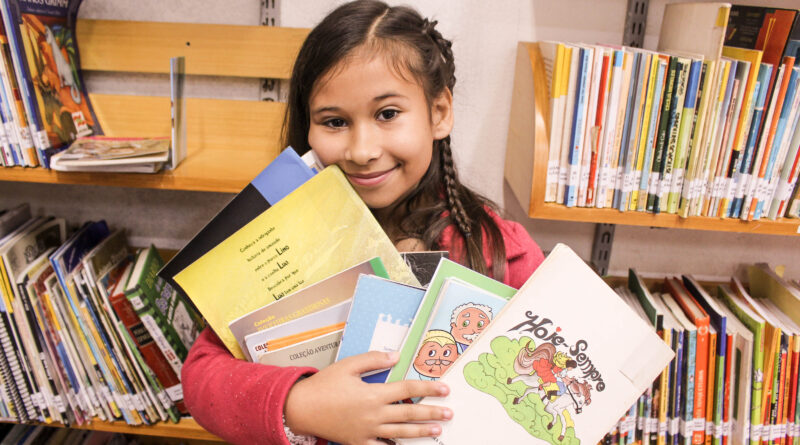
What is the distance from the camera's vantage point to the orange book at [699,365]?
1.08 meters

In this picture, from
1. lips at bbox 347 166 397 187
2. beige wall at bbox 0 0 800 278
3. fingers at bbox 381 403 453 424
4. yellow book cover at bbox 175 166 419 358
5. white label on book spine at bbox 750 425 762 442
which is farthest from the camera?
beige wall at bbox 0 0 800 278

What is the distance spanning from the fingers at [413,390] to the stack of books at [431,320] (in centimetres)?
2

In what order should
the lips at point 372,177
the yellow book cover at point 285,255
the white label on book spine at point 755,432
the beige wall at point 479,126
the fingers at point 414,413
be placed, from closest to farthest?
the fingers at point 414,413
the yellow book cover at point 285,255
the lips at point 372,177
the white label on book spine at point 755,432
the beige wall at point 479,126

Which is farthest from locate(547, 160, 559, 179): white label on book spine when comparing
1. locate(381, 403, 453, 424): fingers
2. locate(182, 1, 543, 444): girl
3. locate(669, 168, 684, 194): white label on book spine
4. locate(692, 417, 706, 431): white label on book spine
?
locate(692, 417, 706, 431): white label on book spine

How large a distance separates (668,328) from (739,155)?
0.38 metres

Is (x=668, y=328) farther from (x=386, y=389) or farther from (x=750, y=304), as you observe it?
(x=386, y=389)

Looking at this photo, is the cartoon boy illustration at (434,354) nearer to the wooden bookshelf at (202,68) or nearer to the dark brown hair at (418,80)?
the dark brown hair at (418,80)

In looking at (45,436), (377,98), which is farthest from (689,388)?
(45,436)

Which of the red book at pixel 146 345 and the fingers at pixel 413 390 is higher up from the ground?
the fingers at pixel 413 390

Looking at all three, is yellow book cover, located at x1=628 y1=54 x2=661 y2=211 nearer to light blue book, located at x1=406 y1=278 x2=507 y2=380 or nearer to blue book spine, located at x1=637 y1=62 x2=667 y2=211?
blue book spine, located at x1=637 y1=62 x2=667 y2=211

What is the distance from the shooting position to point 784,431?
1.11m

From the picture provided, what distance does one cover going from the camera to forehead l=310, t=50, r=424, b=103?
0.81 meters

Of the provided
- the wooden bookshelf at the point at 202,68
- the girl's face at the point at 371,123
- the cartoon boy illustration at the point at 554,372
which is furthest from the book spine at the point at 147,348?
the cartoon boy illustration at the point at 554,372

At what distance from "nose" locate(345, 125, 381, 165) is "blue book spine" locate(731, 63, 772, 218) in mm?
719
